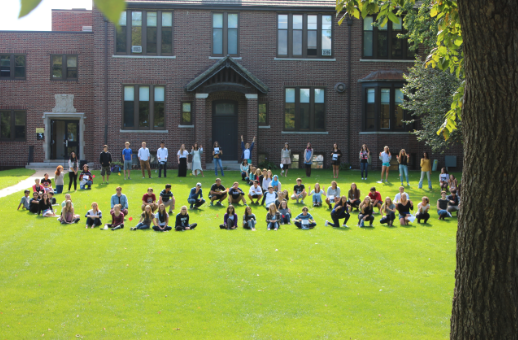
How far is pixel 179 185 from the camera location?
23.4 m

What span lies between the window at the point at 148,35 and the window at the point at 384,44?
1152cm

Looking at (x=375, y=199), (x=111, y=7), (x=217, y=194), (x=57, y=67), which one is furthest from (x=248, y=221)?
(x=57, y=67)

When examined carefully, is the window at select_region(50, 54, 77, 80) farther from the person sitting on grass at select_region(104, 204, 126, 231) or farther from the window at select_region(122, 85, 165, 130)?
the person sitting on grass at select_region(104, 204, 126, 231)

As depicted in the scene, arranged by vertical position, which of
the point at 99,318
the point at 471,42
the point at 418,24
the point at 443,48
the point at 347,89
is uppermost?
the point at 418,24

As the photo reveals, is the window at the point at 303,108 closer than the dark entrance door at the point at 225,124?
No

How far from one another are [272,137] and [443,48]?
24.0m

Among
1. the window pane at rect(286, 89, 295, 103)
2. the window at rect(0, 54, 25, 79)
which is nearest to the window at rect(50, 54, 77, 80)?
the window at rect(0, 54, 25, 79)

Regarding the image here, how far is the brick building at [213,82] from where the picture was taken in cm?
3027

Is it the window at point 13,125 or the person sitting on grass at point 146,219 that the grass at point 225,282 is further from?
the window at point 13,125

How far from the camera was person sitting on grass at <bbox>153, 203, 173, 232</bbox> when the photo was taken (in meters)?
16.3

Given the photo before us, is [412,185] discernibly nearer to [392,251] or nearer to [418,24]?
[418,24]

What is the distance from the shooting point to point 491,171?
13.7ft

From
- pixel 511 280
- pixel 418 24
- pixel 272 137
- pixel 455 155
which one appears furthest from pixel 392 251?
pixel 455 155

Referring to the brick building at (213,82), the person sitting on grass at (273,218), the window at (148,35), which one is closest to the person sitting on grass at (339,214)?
the person sitting on grass at (273,218)
